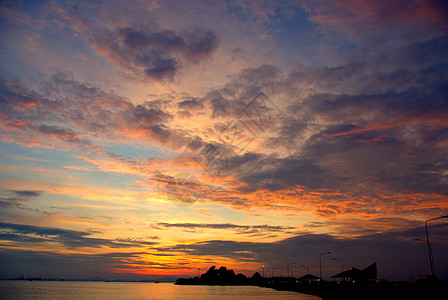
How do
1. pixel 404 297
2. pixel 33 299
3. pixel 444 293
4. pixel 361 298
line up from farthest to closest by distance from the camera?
pixel 33 299
pixel 361 298
pixel 404 297
pixel 444 293

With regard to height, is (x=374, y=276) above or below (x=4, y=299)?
above

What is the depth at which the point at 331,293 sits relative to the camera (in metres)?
117

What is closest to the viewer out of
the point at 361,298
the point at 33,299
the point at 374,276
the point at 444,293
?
the point at 444,293

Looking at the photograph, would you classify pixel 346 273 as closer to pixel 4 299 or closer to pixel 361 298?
pixel 361 298

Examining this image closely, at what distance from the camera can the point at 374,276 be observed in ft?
433

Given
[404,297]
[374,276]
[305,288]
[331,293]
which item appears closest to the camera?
[404,297]

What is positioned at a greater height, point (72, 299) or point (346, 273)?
point (346, 273)

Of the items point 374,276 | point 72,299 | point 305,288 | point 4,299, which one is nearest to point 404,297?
point 374,276

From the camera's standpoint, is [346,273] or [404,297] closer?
[404,297]

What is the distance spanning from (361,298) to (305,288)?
10668 centimetres

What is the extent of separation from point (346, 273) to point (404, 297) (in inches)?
3231

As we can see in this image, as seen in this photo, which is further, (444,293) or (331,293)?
(331,293)

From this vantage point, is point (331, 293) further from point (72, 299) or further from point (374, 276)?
point (72, 299)

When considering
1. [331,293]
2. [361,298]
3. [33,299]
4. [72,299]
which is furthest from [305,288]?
Answer: [33,299]
